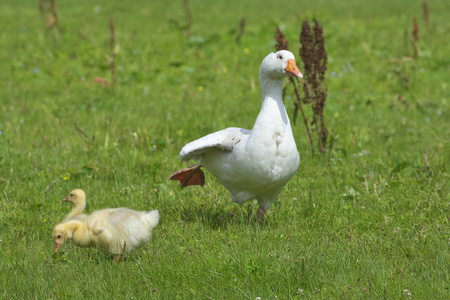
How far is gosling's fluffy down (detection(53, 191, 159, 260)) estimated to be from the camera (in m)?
3.93

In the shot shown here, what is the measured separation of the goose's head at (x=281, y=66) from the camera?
13.6 feet

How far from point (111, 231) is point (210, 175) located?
6.77 ft

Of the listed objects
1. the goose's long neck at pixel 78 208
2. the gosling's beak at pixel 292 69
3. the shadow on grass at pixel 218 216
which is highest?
the gosling's beak at pixel 292 69

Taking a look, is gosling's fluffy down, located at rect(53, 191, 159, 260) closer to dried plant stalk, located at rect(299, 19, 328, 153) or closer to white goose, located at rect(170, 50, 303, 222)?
white goose, located at rect(170, 50, 303, 222)

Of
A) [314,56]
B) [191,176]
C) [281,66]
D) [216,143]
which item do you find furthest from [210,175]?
[281,66]

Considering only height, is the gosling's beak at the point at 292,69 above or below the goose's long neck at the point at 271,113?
above

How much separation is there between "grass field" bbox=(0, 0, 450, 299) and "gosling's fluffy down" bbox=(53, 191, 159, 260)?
102 millimetres

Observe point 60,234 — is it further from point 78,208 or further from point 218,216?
point 218,216

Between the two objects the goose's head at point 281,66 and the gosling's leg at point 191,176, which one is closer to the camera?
the goose's head at point 281,66

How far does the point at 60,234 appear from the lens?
3.92m

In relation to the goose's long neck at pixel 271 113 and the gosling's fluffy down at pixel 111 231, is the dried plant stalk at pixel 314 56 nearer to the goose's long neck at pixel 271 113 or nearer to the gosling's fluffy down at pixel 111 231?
the goose's long neck at pixel 271 113

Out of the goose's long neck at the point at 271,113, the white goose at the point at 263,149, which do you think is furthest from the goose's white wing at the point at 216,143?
the goose's long neck at the point at 271,113

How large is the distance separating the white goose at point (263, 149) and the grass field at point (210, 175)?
367mm

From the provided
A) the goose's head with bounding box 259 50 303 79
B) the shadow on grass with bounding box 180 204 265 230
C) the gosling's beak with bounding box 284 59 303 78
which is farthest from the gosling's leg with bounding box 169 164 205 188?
the gosling's beak with bounding box 284 59 303 78
